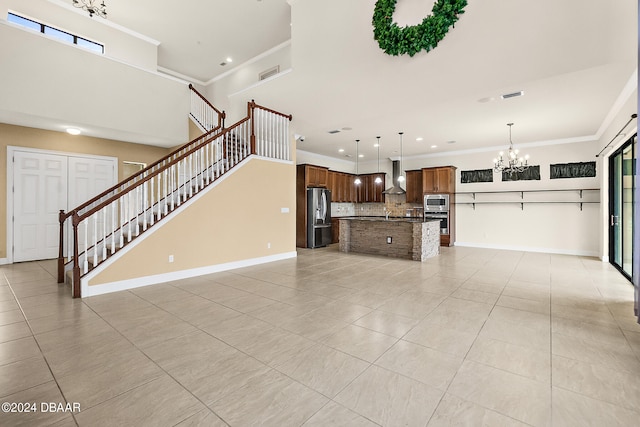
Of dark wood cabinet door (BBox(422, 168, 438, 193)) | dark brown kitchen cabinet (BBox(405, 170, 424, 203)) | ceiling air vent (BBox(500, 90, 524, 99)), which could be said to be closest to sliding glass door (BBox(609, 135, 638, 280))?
ceiling air vent (BBox(500, 90, 524, 99))

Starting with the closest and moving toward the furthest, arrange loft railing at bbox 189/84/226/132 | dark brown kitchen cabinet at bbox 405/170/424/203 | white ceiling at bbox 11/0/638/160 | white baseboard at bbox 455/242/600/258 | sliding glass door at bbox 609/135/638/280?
white ceiling at bbox 11/0/638/160 < sliding glass door at bbox 609/135/638/280 < white baseboard at bbox 455/242/600/258 < loft railing at bbox 189/84/226/132 < dark brown kitchen cabinet at bbox 405/170/424/203

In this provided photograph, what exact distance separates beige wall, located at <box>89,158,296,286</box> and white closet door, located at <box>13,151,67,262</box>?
3.89 meters

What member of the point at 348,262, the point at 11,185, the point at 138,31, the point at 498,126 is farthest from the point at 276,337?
the point at 138,31

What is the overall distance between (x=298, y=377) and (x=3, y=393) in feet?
6.13

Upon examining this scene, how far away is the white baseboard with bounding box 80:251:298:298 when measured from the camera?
3960 mm

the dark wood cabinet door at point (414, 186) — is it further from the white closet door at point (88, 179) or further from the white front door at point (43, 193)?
the white front door at point (43, 193)

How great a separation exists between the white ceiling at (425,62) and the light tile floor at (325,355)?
306 centimetres

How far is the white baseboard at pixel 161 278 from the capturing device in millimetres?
3960

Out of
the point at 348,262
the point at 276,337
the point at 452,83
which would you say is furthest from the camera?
the point at 348,262

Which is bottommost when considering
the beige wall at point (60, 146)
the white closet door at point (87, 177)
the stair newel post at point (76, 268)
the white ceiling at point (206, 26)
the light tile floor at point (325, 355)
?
the light tile floor at point (325, 355)

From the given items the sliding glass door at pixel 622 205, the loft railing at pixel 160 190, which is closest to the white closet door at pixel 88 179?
the loft railing at pixel 160 190

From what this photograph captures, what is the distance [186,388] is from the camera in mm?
1897

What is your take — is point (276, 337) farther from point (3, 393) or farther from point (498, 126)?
point (498, 126)

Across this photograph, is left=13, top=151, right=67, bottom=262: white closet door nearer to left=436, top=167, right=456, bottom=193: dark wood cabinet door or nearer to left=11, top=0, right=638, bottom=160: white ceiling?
left=11, top=0, right=638, bottom=160: white ceiling
